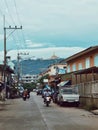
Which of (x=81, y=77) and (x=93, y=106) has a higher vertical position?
(x=81, y=77)

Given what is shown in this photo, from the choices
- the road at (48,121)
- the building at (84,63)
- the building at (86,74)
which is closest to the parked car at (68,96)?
the building at (86,74)

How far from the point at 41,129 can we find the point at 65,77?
47.3 meters

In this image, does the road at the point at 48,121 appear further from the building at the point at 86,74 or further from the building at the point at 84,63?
the building at the point at 84,63

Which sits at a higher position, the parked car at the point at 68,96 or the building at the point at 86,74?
the building at the point at 86,74

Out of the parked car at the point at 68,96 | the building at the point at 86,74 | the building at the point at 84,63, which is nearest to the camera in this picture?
the building at the point at 86,74

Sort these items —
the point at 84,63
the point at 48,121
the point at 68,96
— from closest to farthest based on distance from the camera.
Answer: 1. the point at 48,121
2. the point at 68,96
3. the point at 84,63

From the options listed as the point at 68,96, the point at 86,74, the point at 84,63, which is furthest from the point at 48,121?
the point at 84,63

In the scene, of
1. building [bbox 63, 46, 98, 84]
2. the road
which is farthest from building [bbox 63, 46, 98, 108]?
the road

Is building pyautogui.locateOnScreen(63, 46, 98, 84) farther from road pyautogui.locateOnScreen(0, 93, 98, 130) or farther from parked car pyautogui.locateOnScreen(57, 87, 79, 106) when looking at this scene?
road pyautogui.locateOnScreen(0, 93, 98, 130)

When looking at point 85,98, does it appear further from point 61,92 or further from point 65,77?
point 65,77

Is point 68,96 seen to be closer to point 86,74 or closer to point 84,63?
point 86,74

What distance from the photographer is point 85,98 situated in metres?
40.7

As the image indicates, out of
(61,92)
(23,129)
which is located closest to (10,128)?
(23,129)

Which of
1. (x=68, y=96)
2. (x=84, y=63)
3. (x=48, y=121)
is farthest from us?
(x=84, y=63)
